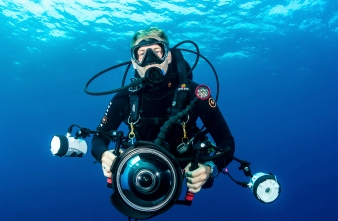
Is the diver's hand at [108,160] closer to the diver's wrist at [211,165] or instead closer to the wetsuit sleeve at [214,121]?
the diver's wrist at [211,165]

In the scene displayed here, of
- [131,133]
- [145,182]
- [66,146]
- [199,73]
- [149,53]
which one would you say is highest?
[199,73]

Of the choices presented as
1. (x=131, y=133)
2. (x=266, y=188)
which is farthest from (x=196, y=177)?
(x=131, y=133)

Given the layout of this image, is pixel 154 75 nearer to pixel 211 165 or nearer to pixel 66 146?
pixel 211 165

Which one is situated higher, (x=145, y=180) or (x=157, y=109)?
(x=157, y=109)

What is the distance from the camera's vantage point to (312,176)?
64188 millimetres

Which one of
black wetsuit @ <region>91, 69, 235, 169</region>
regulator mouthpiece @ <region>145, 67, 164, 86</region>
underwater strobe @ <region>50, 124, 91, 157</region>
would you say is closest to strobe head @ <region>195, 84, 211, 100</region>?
black wetsuit @ <region>91, 69, 235, 169</region>

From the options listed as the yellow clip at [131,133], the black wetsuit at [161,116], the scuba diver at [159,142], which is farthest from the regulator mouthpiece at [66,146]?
the yellow clip at [131,133]

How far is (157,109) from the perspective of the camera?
4.00 m

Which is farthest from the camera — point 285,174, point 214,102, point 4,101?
point 285,174

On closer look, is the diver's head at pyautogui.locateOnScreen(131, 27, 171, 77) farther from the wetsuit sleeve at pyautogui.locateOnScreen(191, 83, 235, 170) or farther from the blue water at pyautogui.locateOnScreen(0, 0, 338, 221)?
the blue water at pyautogui.locateOnScreen(0, 0, 338, 221)

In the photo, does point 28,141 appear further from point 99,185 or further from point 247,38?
point 247,38

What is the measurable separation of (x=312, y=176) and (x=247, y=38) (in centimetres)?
5520

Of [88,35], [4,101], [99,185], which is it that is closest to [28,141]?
[99,185]

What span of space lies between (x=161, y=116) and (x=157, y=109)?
12 centimetres
